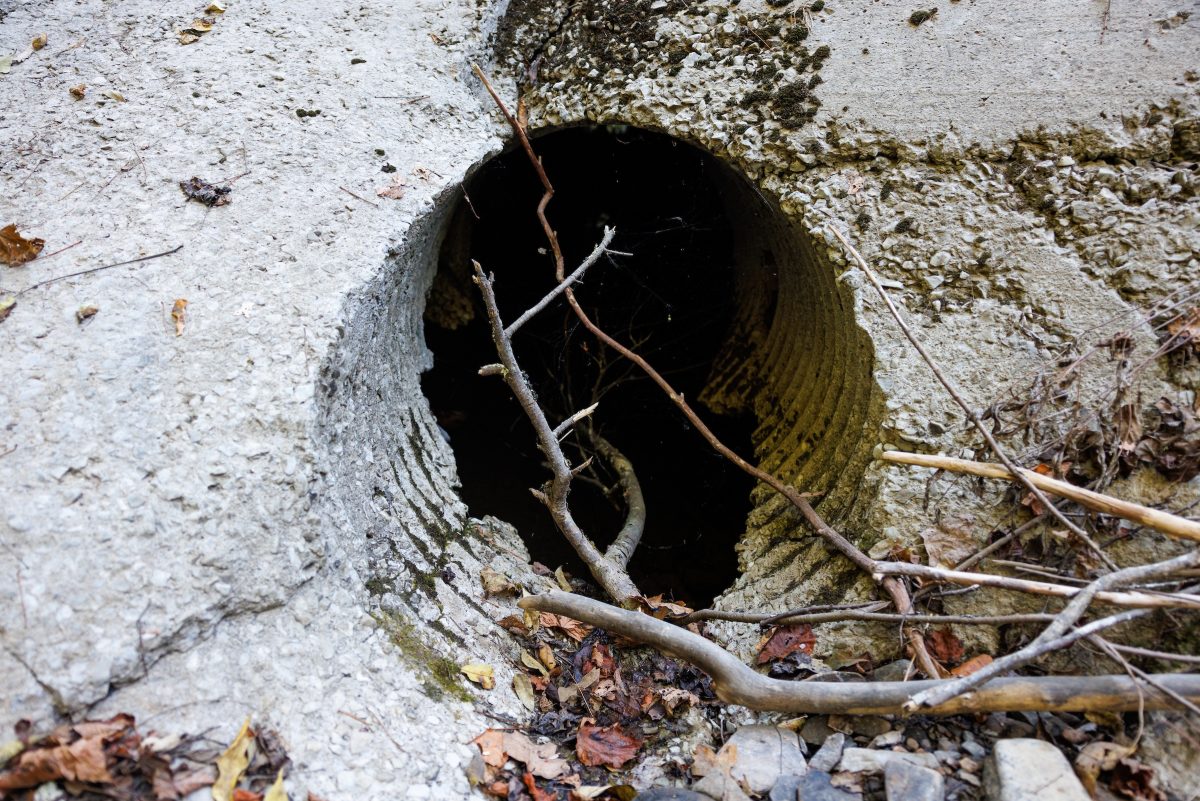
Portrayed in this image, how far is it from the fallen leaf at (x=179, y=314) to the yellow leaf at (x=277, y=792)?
54.1 inches

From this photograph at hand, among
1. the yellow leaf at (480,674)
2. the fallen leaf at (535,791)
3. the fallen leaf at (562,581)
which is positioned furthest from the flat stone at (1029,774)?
the fallen leaf at (562,581)

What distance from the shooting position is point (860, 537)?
2645 millimetres

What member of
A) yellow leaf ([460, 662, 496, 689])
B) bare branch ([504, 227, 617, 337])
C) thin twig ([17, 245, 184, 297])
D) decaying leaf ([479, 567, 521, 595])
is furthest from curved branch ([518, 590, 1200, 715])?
thin twig ([17, 245, 184, 297])

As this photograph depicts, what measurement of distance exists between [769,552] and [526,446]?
2.41 meters

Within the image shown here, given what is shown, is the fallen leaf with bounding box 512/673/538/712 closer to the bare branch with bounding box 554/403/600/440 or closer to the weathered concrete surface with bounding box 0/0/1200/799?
the weathered concrete surface with bounding box 0/0/1200/799

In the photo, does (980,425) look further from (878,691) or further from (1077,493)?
(878,691)

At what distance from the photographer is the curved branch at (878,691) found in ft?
6.62

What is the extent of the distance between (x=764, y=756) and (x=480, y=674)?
3.09 ft

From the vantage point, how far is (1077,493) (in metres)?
2.20

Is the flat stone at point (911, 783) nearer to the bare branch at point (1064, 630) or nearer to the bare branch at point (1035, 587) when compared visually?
the bare branch at point (1064, 630)

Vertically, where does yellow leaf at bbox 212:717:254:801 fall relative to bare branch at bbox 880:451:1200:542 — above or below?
below

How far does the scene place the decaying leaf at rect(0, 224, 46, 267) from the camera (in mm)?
2447

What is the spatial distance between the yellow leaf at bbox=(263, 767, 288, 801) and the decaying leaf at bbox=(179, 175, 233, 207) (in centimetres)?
196

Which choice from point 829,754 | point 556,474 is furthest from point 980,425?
point 556,474
